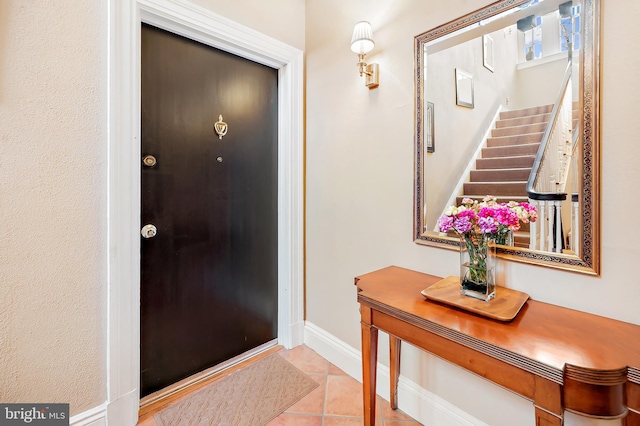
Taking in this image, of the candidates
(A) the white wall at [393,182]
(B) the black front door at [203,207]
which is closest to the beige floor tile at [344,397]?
(A) the white wall at [393,182]

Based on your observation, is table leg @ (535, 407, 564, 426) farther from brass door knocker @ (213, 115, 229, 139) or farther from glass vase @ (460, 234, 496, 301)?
brass door knocker @ (213, 115, 229, 139)

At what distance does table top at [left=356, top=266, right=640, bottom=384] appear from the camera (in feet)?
2.25

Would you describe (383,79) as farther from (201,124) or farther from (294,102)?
(201,124)

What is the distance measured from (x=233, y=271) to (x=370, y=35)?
5.32 ft

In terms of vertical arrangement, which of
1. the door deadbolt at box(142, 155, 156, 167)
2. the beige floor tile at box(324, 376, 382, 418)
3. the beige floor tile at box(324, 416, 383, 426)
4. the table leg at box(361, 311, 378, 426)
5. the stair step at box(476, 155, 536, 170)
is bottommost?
the beige floor tile at box(324, 416, 383, 426)

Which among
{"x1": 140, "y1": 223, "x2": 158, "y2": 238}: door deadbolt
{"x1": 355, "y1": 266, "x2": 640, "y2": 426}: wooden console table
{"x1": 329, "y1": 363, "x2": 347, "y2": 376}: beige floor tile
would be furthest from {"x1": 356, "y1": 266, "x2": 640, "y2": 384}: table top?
{"x1": 140, "y1": 223, "x2": 158, "y2": 238}: door deadbolt

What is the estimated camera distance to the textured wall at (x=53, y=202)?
1150mm

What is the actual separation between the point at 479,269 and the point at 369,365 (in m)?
0.60

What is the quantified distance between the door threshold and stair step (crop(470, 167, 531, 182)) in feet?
5.68

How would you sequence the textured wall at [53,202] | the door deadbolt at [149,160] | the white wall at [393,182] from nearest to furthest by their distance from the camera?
1. the white wall at [393,182]
2. the textured wall at [53,202]
3. the door deadbolt at [149,160]

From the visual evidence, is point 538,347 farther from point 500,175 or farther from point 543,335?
point 500,175

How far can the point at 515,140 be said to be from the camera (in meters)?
1.14

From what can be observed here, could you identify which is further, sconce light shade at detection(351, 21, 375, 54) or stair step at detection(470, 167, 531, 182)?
sconce light shade at detection(351, 21, 375, 54)

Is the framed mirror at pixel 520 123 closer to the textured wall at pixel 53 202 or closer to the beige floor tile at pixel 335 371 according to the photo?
the beige floor tile at pixel 335 371
